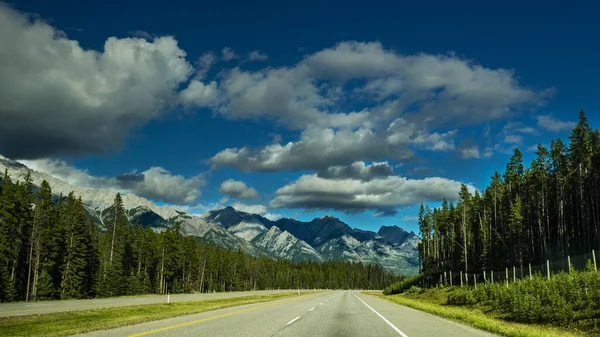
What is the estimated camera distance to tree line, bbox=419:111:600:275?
183ft

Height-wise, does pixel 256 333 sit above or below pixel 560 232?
below

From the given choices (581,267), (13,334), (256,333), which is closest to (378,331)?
(256,333)

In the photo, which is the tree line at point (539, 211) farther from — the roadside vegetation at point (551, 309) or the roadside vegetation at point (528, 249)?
the roadside vegetation at point (551, 309)

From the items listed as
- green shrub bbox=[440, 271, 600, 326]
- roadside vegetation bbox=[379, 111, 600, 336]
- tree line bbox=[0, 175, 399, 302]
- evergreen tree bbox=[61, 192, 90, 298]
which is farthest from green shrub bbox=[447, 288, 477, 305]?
evergreen tree bbox=[61, 192, 90, 298]

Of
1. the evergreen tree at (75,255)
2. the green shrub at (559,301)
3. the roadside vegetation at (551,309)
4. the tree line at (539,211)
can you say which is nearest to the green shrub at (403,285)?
the tree line at (539,211)

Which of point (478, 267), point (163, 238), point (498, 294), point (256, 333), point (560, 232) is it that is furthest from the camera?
point (163, 238)

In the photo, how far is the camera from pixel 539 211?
64.4 m

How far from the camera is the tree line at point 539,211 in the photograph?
55.7 metres

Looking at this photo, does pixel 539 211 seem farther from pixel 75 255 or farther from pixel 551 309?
pixel 75 255

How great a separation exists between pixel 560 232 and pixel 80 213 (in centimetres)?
7131

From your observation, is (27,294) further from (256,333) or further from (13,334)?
(256,333)

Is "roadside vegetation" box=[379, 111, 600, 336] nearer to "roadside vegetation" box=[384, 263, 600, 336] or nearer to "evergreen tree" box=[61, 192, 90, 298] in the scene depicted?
"roadside vegetation" box=[384, 263, 600, 336]

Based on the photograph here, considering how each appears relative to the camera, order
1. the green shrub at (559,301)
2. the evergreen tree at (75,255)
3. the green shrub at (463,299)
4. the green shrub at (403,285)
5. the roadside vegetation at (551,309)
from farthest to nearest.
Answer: the green shrub at (403,285) → the evergreen tree at (75,255) → the green shrub at (463,299) → the green shrub at (559,301) → the roadside vegetation at (551,309)

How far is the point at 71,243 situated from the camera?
61375 mm
